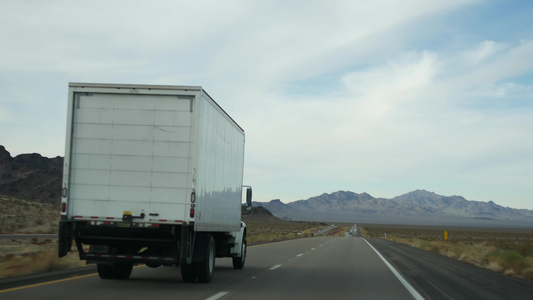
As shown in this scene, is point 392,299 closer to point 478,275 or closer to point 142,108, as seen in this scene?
point 142,108

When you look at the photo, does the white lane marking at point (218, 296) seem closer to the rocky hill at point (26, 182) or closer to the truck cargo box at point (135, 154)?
the truck cargo box at point (135, 154)

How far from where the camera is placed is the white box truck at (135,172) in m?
11.9

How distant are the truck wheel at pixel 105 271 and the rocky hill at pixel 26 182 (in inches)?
5008

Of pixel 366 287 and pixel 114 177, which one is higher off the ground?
pixel 114 177

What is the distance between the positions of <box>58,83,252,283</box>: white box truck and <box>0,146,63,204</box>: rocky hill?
5077 inches

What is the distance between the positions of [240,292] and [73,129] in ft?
16.0

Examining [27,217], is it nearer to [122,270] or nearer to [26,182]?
[122,270]

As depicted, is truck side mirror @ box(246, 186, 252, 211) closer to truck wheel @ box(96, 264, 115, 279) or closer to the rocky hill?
truck wheel @ box(96, 264, 115, 279)

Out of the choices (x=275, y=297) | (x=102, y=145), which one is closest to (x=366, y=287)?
(x=275, y=297)

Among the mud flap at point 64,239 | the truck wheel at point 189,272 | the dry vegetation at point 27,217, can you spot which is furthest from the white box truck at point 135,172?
the dry vegetation at point 27,217

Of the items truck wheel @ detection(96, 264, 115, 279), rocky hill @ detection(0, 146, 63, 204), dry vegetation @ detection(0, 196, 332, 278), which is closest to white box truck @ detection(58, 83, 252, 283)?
truck wheel @ detection(96, 264, 115, 279)

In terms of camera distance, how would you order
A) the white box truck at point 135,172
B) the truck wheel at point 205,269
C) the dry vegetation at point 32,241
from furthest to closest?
the dry vegetation at point 32,241
the truck wheel at point 205,269
the white box truck at point 135,172

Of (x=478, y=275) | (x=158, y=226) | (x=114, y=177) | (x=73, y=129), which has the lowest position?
(x=478, y=275)

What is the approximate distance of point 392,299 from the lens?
37.9 feet
